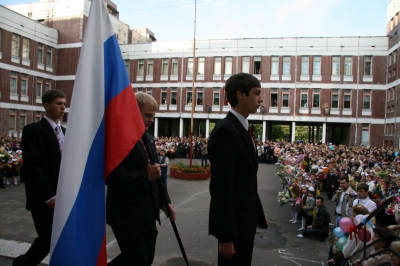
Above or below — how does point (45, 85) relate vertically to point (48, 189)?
above

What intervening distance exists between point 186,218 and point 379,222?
429 centimetres

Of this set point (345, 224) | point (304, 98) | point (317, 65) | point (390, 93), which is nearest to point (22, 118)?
point (304, 98)

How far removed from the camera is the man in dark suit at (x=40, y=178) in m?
3.22

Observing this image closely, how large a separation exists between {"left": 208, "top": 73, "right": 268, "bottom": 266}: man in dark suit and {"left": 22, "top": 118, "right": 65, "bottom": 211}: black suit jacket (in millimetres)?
1825

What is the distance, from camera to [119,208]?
2.68m

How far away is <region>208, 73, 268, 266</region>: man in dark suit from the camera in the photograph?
240 cm

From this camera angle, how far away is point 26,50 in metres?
33.8

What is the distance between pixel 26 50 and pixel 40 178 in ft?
118

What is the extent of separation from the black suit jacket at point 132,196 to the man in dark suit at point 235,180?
591mm

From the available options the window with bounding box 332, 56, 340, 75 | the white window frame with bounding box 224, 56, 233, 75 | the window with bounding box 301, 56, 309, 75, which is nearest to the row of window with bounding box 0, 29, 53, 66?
the white window frame with bounding box 224, 56, 233, 75

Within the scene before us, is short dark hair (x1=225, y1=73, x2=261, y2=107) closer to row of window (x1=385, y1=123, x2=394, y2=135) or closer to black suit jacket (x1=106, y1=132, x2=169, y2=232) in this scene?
black suit jacket (x1=106, y1=132, x2=169, y2=232)

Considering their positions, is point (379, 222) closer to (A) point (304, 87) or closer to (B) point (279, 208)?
(B) point (279, 208)

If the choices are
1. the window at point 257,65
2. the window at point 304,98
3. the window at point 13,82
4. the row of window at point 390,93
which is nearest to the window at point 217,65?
the window at point 257,65

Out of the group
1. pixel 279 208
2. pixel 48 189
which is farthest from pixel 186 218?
pixel 48 189
